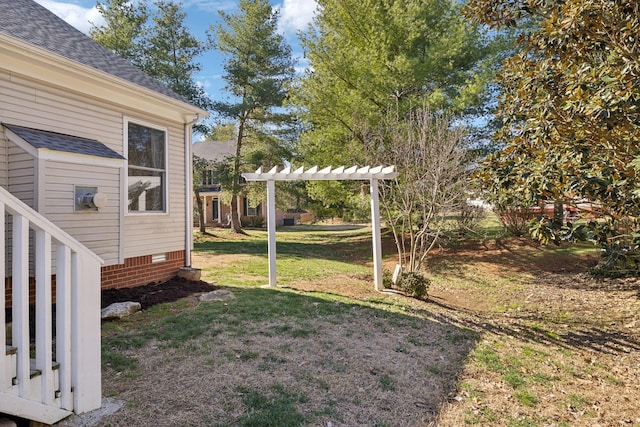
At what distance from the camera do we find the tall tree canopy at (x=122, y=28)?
15781mm

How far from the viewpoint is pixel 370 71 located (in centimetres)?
1198

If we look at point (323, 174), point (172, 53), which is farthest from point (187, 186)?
point (172, 53)

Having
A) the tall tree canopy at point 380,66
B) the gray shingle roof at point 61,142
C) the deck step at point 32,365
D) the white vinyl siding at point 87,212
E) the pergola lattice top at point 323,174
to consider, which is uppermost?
the tall tree canopy at point 380,66

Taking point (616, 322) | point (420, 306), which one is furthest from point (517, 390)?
point (616, 322)

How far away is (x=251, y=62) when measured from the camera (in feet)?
58.2

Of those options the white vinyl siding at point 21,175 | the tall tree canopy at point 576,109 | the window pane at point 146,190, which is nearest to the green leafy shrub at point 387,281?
the tall tree canopy at point 576,109

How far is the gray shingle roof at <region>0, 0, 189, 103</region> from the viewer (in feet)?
17.4

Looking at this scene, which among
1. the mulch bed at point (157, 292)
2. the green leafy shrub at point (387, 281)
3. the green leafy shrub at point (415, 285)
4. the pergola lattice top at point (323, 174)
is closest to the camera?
the mulch bed at point (157, 292)

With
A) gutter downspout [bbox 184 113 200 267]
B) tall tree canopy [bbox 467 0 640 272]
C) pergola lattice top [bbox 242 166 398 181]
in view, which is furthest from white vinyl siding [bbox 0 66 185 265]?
tall tree canopy [bbox 467 0 640 272]

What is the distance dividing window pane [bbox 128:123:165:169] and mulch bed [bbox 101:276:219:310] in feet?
6.92

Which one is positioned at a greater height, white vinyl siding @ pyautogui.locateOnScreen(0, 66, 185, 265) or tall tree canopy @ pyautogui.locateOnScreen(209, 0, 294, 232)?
tall tree canopy @ pyautogui.locateOnScreen(209, 0, 294, 232)

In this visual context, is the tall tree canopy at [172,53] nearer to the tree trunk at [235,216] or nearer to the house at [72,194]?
the tree trunk at [235,216]

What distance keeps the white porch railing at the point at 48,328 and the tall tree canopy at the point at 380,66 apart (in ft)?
31.2

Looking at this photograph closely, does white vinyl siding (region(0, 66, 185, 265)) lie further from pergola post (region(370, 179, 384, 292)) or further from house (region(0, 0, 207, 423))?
pergola post (region(370, 179, 384, 292))
